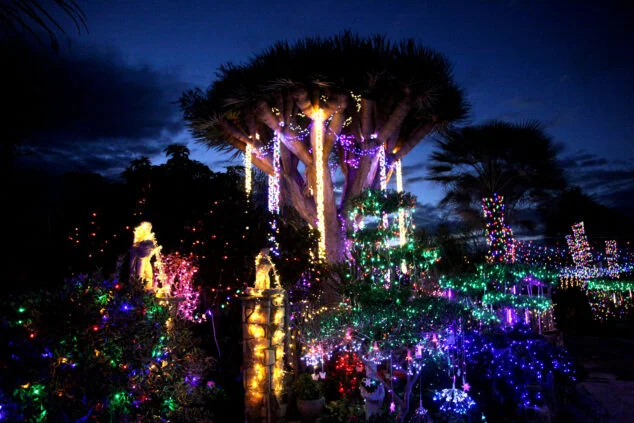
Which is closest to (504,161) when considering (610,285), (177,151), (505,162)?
(505,162)

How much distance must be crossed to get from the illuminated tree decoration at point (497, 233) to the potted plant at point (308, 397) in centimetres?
1023

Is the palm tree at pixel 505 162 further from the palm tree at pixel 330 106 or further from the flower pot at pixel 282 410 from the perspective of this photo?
the flower pot at pixel 282 410

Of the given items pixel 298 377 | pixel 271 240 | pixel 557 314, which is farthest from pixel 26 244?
pixel 557 314

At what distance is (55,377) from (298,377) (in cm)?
621

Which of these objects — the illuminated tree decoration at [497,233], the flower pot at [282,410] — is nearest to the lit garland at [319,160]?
the flower pot at [282,410]

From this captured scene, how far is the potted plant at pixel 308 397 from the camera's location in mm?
8500

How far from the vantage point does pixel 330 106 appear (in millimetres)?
13391

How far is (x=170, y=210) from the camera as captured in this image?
1116cm

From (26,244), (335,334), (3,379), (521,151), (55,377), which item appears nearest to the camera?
(3,379)

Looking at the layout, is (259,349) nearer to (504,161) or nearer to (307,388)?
(307,388)

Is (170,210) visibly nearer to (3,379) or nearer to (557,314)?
(3,379)

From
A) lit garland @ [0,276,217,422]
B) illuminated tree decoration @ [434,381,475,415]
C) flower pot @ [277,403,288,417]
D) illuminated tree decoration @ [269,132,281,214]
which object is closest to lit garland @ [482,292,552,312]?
illuminated tree decoration @ [434,381,475,415]

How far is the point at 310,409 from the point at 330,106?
831 centimetres

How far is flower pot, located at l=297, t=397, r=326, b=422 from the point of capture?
334 inches
